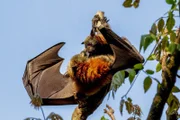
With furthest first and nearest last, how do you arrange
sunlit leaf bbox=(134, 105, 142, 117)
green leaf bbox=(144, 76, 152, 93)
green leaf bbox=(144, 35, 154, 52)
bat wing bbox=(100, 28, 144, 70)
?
bat wing bbox=(100, 28, 144, 70)
sunlit leaf bbox=(134, 105, 142, 117)
green leaf bbox=(144, 76, 152, 93)
green leaf bbox=(144, 35, 154, 52)

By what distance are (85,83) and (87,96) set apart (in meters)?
0.12

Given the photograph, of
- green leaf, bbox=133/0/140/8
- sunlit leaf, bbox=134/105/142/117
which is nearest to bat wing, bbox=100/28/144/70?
sunlit leaf, bbox=134/105/142/117

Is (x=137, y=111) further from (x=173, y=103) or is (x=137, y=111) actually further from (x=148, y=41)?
(x=148, y=41)

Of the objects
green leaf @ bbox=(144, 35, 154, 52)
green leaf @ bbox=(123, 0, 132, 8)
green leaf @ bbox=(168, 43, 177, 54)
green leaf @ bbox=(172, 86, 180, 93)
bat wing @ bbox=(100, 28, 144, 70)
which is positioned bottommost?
bat wing @ bbox=(100, 28, 144, 70)

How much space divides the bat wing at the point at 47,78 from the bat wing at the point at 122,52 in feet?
2.80

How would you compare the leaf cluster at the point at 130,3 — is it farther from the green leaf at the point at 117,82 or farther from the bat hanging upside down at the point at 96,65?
the bat hanging upside down at the point at 96,65

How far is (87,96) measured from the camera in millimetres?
4562

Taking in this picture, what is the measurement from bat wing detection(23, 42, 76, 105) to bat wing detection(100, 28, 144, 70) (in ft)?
2.80

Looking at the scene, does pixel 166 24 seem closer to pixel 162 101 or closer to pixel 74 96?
pixel 162 101

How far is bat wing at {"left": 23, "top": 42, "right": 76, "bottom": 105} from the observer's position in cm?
526

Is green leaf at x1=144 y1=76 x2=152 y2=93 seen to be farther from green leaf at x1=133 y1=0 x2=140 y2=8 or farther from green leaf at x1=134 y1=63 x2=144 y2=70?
green leaf at x1=133 y1=0 x2=140 y2=8

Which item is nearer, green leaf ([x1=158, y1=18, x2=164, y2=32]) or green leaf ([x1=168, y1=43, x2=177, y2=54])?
green leaf ([x1=168, y1=43, x2=177, y2=54])

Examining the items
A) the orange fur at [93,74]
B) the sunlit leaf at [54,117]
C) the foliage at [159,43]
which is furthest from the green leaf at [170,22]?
the orange fur at [93,74]

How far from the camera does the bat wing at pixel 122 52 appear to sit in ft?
14.5
